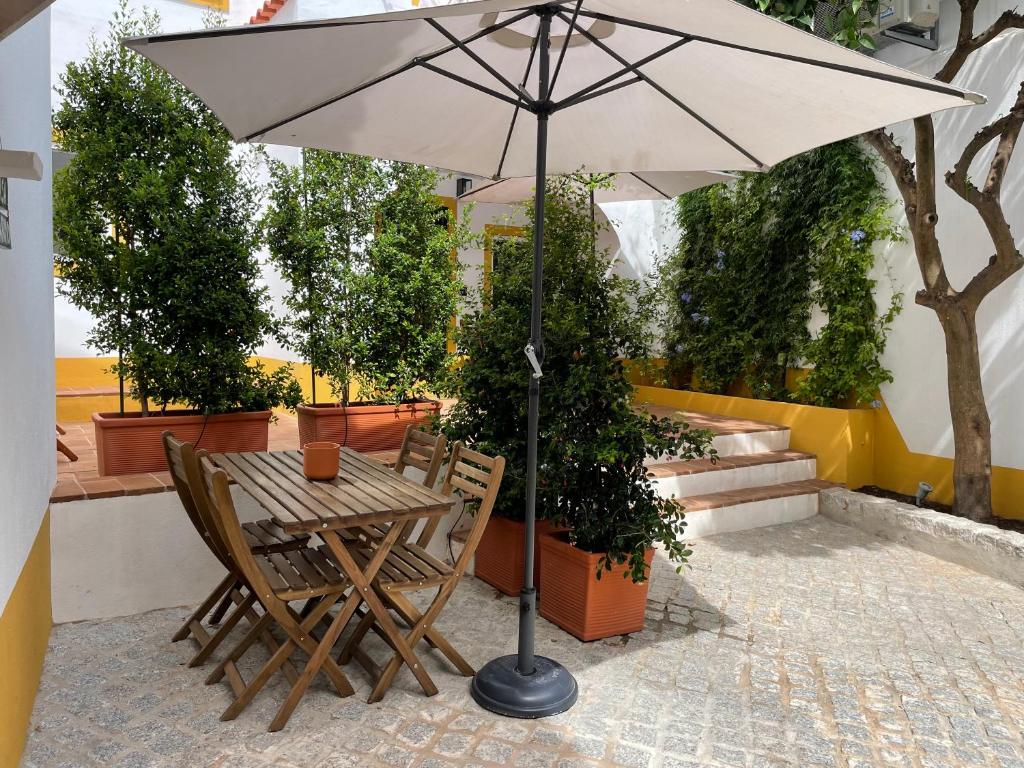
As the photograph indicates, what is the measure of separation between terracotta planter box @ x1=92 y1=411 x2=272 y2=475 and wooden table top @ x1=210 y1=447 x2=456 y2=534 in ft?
3.67

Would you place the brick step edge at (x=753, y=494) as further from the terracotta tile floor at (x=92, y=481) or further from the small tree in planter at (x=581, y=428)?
the terracotta tile floor at (x=92, y=481)

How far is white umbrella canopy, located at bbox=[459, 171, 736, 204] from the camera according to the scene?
5.70 metres

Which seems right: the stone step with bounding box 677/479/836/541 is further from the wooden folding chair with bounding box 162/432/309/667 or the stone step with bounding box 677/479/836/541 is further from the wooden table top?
the wooden folding chair with bounding box 162/432/309/667

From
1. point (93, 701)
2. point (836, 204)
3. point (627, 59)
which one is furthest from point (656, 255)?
point (93, 701)

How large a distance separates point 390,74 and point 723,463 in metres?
4.30

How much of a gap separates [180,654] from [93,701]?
0.47 meters

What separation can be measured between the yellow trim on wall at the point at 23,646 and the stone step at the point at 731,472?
3804 mm

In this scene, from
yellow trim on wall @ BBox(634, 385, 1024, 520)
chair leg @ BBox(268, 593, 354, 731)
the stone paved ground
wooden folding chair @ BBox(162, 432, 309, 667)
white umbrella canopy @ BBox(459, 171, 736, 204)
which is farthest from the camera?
yellow trim on wall @ BBox(634, 385, 1024, 520)

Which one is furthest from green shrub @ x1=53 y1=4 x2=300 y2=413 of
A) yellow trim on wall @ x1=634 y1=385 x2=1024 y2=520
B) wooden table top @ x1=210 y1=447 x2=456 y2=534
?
yellow trim on wall @ x1=634 y1=385 x2=1024 y2=520

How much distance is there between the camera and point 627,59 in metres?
3.19

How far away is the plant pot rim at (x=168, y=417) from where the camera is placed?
4.50 metres

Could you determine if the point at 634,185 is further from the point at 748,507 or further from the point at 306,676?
the point at 306,676

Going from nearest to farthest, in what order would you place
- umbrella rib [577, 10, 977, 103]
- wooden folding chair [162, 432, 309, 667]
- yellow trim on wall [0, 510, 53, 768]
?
yellow trim on wall [0, 510, 53, 768] < umbrella rib [577, 10, 977, 103] < wooden folding chair [162, 432, 309, 667]

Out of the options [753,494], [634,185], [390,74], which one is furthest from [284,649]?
[634,185]
